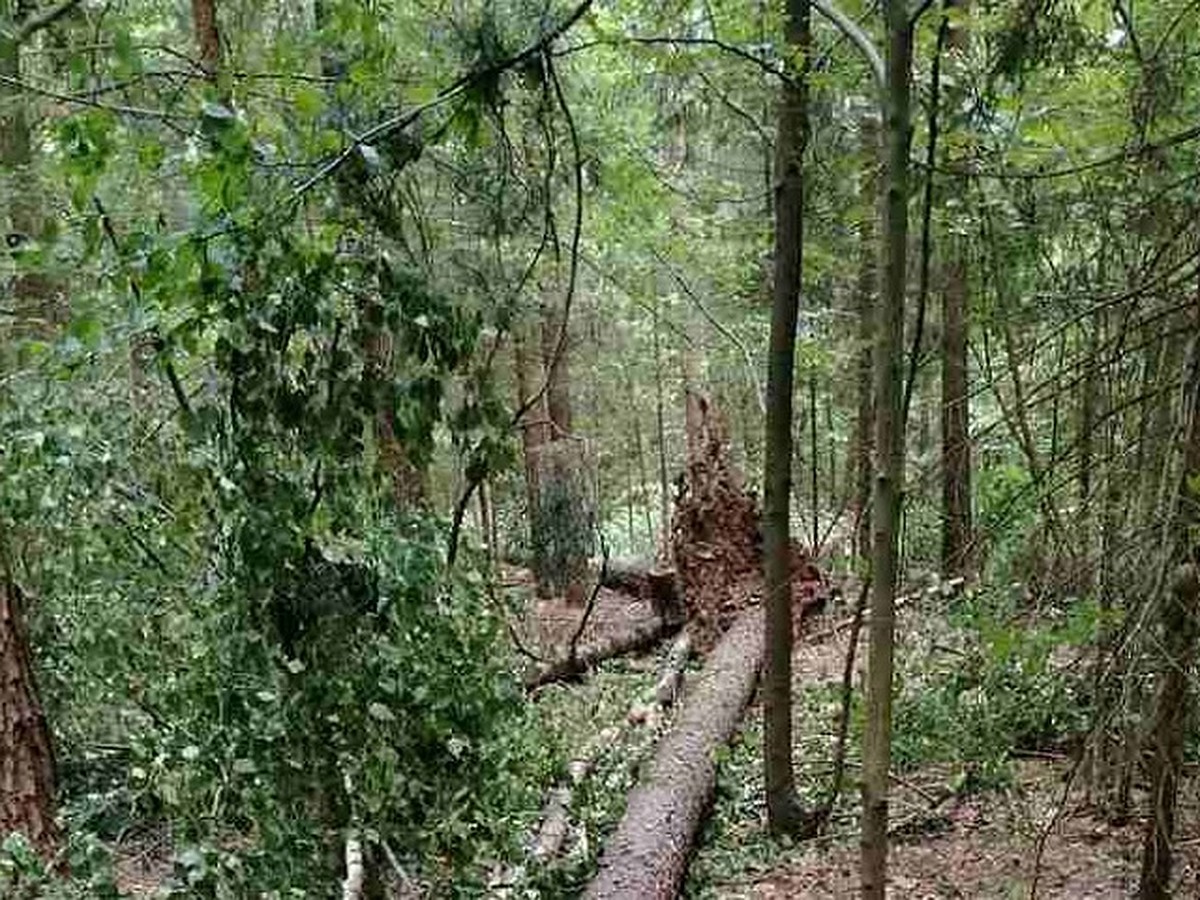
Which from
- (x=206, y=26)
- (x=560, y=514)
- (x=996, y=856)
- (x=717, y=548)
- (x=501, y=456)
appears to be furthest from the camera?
Answer: (x=560, y=514)

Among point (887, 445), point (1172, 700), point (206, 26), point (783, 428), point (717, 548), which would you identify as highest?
point (206, 26)

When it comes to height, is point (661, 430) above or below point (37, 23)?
below

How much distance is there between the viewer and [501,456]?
9.71 ft

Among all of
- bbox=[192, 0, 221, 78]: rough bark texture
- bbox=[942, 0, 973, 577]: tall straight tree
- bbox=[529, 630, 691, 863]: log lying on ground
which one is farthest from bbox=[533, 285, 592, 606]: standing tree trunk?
bbox=[192, 0, 221, 78]: rough bark texture

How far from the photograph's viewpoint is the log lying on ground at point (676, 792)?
545 centimetres

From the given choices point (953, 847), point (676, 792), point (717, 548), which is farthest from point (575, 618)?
point (953, 847)

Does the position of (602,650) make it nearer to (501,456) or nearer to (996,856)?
(996,856)

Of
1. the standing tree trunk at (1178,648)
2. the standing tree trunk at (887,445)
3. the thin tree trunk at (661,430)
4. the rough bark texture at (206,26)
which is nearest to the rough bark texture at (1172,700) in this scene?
the standing tree trunk at (1178,648)

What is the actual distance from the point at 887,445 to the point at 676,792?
149 inches

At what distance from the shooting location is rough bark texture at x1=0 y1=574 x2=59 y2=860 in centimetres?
528

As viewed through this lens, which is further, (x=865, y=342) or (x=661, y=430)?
(x=661, y=430)

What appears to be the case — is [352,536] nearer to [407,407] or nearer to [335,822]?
[407,407]

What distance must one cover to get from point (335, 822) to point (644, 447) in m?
17.8

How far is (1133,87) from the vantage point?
15.2 ft
